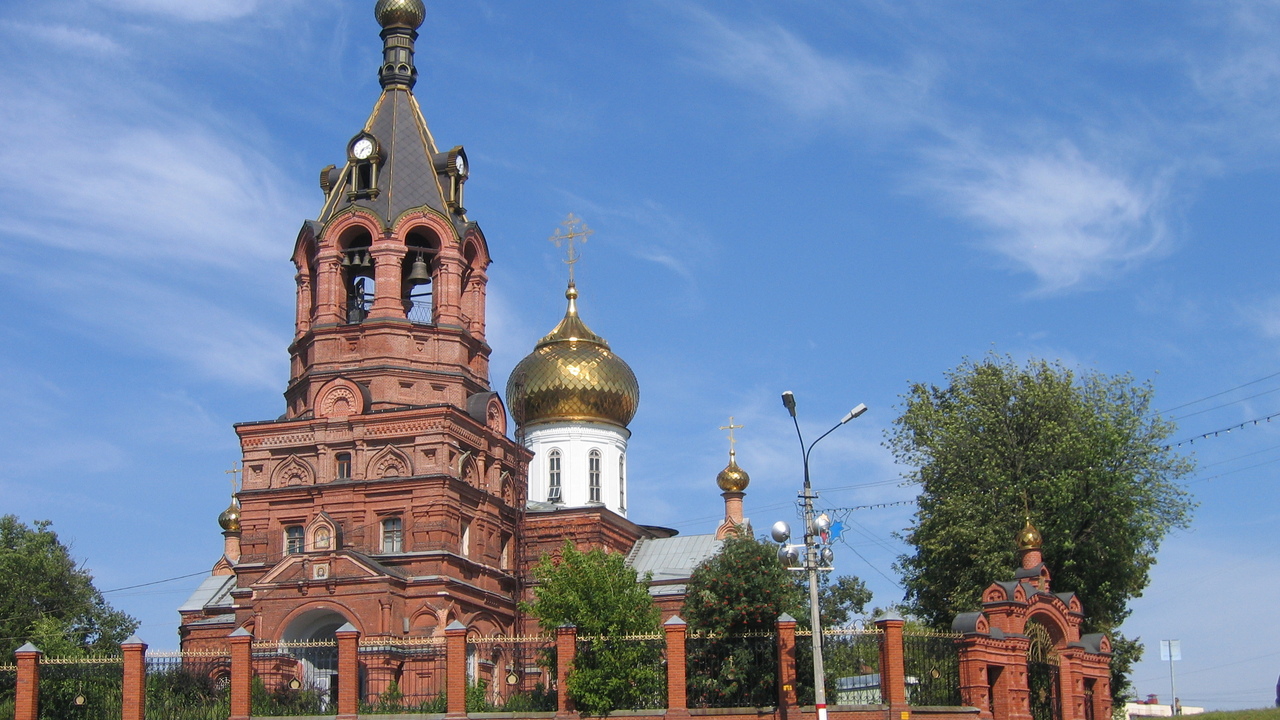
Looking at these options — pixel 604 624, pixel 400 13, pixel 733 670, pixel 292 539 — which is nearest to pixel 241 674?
pixel 604 624

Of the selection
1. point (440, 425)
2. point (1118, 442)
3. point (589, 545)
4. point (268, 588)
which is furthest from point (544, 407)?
point (1118, 442)

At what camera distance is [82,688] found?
86.1ft

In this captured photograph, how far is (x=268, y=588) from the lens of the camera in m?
31.0

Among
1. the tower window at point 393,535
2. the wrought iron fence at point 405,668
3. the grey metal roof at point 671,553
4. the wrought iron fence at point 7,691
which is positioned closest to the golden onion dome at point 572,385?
the grey metal roof at point 671,553

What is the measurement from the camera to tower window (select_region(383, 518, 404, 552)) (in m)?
32.8

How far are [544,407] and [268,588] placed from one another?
13.3 metres

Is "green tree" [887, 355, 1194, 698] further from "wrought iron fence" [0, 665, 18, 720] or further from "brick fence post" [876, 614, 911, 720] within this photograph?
"wrought iron fence" [0, 665, 18, 720]

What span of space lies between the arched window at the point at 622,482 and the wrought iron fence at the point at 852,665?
16.5 metres

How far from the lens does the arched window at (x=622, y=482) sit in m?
43.2

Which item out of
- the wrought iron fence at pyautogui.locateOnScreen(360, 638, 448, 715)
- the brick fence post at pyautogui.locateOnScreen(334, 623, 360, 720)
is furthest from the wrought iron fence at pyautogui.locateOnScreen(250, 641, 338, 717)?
the wrought iron fence at pyautogui.locateOnScreen(360, 638, 448, 715)

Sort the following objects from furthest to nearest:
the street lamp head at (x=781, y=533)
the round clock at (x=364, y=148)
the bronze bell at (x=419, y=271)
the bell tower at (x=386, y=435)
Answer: the bronze bell at (x=419, y=271) → the round clock at (x=364, y=148) → the bell tower at (x=386, y=435) → the street lamp head at (x=781, y=533)

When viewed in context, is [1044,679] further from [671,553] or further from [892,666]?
[671,553]

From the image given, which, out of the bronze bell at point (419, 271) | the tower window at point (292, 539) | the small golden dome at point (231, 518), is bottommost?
the tower window at point (292, 539)

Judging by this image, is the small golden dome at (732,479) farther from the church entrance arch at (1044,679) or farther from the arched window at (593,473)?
the church entrance arch at (1044,679)
